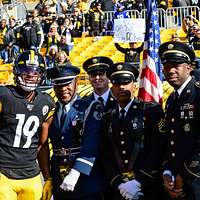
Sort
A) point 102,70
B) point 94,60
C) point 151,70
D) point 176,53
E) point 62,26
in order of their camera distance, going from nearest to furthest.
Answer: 1. point 176,53
2. point 102,70
3. point 94,60
4. point 151,70
5. point 62,26

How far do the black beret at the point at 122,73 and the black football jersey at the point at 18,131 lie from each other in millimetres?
729

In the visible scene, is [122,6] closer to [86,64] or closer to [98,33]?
[98,33]

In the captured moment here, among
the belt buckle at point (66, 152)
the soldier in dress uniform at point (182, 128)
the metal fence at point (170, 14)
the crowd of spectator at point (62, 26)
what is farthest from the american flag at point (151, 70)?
the metal fence at point (170, 14)

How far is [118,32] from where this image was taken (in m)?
10.7

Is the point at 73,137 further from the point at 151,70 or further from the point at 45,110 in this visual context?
the point at 151,70

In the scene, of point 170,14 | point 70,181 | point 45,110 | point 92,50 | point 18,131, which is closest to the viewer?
point 70,181

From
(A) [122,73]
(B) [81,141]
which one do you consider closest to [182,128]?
(A) [122,73]

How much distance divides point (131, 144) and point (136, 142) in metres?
0.04

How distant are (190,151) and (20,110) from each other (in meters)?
1.63

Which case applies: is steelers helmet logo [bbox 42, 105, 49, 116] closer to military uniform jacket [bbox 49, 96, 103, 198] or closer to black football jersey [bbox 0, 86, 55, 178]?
black football jersey [bbox 0, 86, 55, 178]

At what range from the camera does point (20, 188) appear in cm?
529

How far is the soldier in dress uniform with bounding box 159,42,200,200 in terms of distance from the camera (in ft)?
14.4

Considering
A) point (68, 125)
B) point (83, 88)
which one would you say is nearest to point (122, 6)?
point (83, 88)

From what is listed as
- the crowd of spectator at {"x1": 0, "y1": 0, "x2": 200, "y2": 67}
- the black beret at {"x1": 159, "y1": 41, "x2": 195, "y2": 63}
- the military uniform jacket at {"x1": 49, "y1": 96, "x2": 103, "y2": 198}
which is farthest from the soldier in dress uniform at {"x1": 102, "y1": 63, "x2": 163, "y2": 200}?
the crowd of spectator at {"x1": 0, "y1": 0, "x2": 200, "y2": 67}
